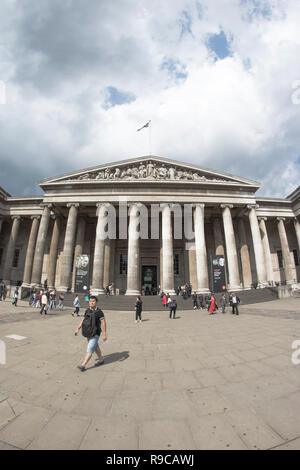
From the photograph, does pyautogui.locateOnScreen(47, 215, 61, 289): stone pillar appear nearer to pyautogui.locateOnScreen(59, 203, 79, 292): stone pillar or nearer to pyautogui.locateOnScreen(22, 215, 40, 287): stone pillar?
pyautogui.locateOnScreen(59, 203, 79, 292): stone pillar

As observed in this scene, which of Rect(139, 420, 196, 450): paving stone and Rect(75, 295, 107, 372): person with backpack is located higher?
Rect(75, 295, 107, 372): person with backpack

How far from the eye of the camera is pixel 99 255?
23188 millimetres

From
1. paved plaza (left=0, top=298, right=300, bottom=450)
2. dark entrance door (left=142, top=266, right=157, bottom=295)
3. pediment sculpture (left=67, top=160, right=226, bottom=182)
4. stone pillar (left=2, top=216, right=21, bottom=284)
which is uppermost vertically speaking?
pediment sculpture (left=67, top=160, right=226, bottom=182)

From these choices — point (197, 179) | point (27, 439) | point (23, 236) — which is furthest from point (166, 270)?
point (23, 236)

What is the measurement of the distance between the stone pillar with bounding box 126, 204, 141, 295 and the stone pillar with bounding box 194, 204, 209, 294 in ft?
22.5

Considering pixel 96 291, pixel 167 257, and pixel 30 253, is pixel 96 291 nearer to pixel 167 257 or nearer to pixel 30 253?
pixel 167 257

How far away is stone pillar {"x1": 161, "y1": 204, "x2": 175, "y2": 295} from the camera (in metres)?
21.8

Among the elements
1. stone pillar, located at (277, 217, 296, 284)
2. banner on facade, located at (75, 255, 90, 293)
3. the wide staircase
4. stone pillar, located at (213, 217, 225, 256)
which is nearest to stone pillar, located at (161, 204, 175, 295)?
the wide staircase

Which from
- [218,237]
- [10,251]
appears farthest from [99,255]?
[218,237]

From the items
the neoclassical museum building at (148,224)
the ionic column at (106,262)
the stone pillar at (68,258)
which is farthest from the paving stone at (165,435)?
the ionic column at (106,262)

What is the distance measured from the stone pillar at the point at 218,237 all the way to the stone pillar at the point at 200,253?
15.3 ft

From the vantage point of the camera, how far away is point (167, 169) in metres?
26.3

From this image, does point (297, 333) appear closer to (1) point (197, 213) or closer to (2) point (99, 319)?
(2) point (99, 319)

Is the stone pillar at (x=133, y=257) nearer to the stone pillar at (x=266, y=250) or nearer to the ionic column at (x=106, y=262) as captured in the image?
the ionic column at (x=106, y=262)
